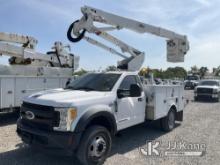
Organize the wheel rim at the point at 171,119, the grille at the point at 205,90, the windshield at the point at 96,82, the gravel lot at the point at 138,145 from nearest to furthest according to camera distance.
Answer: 1. the gravel lot at the point at 138,145
2. the windshield at the point at 96,82
3. the wheel rim at the point at 171,119
4. the grille at the point at 205,90

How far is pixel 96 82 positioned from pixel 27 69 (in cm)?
571

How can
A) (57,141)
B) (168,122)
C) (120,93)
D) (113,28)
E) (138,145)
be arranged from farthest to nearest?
(113,28) < (168,122) < (138,145) < (120,93) < (57,141)

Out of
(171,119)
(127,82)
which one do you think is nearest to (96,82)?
(127,82)

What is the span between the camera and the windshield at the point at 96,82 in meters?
6.14

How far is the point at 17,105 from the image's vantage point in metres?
9.47

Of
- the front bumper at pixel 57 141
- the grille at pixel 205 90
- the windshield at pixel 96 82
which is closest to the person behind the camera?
the front bumper at pixel 57 141

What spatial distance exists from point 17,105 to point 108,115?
5.26 meters

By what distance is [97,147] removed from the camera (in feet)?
17.0

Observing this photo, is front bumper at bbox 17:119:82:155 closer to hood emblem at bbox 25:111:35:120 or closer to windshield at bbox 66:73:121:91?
hood emblem at bbox 25:111:35:120

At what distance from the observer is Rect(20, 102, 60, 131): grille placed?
4802mm

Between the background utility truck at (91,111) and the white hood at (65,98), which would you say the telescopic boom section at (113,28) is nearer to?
the background utility truck at (91,111)
